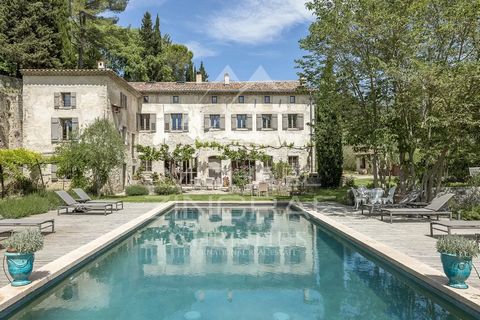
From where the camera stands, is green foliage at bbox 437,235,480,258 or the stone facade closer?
green foliage at bbox 437,235,480,258

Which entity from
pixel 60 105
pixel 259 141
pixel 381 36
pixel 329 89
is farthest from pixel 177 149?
pixel 381 36

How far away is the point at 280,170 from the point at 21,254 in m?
20.9

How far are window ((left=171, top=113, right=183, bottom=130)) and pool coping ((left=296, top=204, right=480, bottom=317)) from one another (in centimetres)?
1838

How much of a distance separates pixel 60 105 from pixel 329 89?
50.5 ft

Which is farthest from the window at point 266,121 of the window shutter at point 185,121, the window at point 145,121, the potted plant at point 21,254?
the potted plant at point 21,254

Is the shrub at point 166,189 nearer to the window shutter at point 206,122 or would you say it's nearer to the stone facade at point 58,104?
the stone facade at point 58,104

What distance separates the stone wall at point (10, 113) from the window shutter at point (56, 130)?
2.76 m

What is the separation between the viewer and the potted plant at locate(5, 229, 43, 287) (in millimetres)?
4812

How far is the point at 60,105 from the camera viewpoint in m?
21.3

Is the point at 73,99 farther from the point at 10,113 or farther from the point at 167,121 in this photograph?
the point at 167,121

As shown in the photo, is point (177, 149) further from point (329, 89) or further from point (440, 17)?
point (440, 17)

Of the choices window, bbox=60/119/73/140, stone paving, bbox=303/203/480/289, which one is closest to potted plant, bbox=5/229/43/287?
stone paving, bbox=303/203/480/289

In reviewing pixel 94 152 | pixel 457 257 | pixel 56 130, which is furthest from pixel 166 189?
pixel 457 257

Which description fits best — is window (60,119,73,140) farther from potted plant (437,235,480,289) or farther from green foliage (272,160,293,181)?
potted plant (437,235,480,289)
